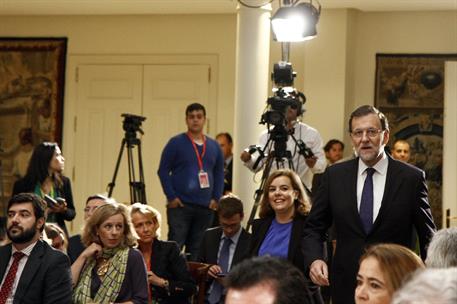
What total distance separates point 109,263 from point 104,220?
248 mm

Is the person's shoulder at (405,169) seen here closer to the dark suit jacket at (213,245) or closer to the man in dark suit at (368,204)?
the man in dark suit at (368,204)

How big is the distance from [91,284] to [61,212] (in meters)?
1.59

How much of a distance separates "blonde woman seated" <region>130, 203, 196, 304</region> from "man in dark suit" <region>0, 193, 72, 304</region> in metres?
0.94

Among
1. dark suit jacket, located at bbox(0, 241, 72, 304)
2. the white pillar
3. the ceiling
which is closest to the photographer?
dark suit jacket, located at bbox(0, 241, 72, 304)

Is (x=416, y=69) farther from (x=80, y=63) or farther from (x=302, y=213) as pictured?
(x=302, y=213)

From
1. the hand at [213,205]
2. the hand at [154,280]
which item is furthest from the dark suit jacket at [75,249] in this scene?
the hand at [213,205]

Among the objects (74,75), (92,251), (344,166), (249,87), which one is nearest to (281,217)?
(92,251)

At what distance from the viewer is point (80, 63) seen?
36.4 feet

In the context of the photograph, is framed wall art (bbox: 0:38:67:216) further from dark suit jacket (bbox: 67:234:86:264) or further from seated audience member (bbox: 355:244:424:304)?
seated audience member (bbox: 355:244:424:304)

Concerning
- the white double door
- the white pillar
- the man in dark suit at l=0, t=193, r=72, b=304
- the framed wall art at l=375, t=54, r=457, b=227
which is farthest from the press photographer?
the white double door

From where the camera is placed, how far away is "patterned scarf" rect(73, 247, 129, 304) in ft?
17.5

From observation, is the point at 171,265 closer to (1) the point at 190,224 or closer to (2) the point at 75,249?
(2) the point at 75,249

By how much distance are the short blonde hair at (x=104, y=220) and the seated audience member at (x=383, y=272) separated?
102 inches

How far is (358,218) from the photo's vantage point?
4.32 m
